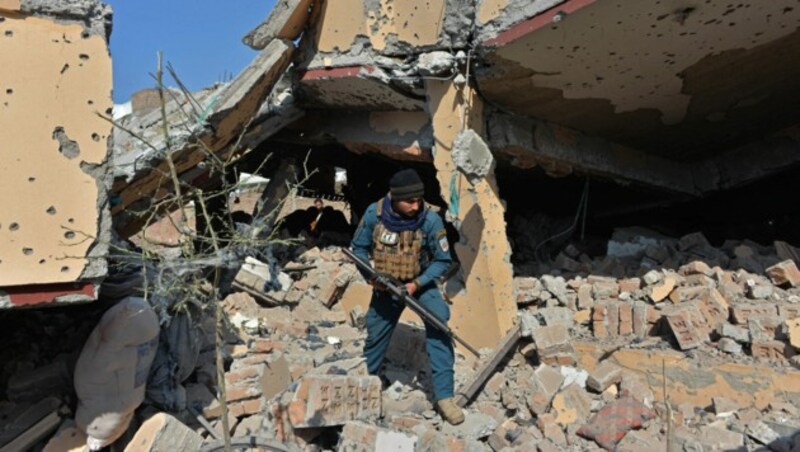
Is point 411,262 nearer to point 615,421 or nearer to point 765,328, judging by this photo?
point 615,421

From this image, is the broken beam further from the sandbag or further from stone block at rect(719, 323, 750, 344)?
the sandbag

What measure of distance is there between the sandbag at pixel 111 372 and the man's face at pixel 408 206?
1549 mm

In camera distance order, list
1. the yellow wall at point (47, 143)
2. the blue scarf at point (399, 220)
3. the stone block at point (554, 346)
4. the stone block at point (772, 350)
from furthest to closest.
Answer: the stone block at point (554, 346) → the blue scarf at point (399, 220) → the stone block at point (772, 350) → the yellow wall at point (47, 143)

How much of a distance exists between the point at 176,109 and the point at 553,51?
10.3 ft

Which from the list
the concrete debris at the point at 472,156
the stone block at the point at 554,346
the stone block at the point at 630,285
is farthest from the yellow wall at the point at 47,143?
the stone block at the point at 630,285

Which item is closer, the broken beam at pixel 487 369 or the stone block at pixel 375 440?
the stone block at pixel 375 440

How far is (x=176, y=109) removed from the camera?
496 cm

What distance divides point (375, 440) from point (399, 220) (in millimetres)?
1320

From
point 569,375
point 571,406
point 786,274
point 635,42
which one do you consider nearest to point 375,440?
point 571,406

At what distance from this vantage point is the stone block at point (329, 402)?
3229mm

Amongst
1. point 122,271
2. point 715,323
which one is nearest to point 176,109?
point 122,271

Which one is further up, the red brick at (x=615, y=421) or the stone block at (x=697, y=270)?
the stone block at (x=697, y=270)

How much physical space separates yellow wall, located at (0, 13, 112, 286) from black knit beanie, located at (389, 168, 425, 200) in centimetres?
158

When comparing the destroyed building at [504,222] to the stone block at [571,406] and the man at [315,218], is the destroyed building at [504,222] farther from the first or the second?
the man at [315,218]
